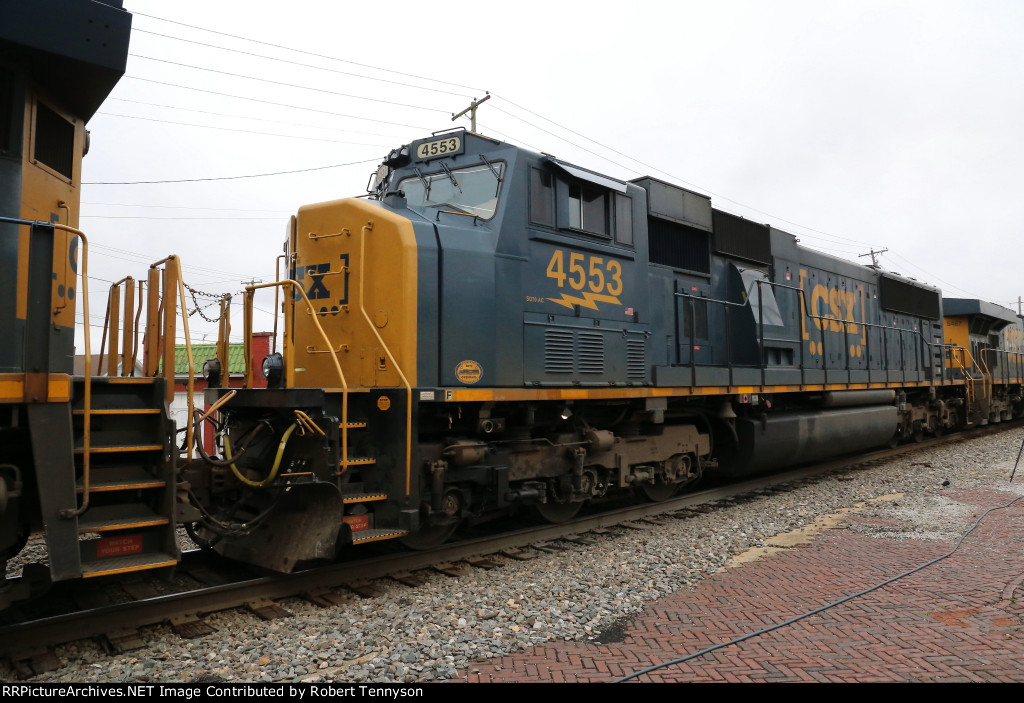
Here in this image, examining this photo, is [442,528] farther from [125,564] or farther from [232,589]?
[125,564]

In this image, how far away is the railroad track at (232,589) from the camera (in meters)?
4.04

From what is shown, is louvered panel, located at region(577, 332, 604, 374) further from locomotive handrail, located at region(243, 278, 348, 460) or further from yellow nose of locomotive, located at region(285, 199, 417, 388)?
locomotive handrail, located at region(243, 278, 348, 460)

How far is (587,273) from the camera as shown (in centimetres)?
703

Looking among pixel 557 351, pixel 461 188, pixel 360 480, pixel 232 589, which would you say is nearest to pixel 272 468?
pixel 360 480

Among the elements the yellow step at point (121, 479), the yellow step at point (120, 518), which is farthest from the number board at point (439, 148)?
the yellow step at point (120, 518)

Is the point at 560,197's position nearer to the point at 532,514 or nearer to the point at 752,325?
the point at 532,514

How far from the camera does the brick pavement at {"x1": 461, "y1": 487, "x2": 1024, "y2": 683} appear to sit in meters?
3.75

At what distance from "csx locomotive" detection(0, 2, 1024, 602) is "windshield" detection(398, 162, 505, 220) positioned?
23 mm

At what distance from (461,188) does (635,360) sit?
2.68 metres

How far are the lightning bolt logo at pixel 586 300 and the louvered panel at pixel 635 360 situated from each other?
1.70 ft

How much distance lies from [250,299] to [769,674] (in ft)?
15.3

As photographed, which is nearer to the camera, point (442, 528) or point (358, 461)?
point (358, 461)
